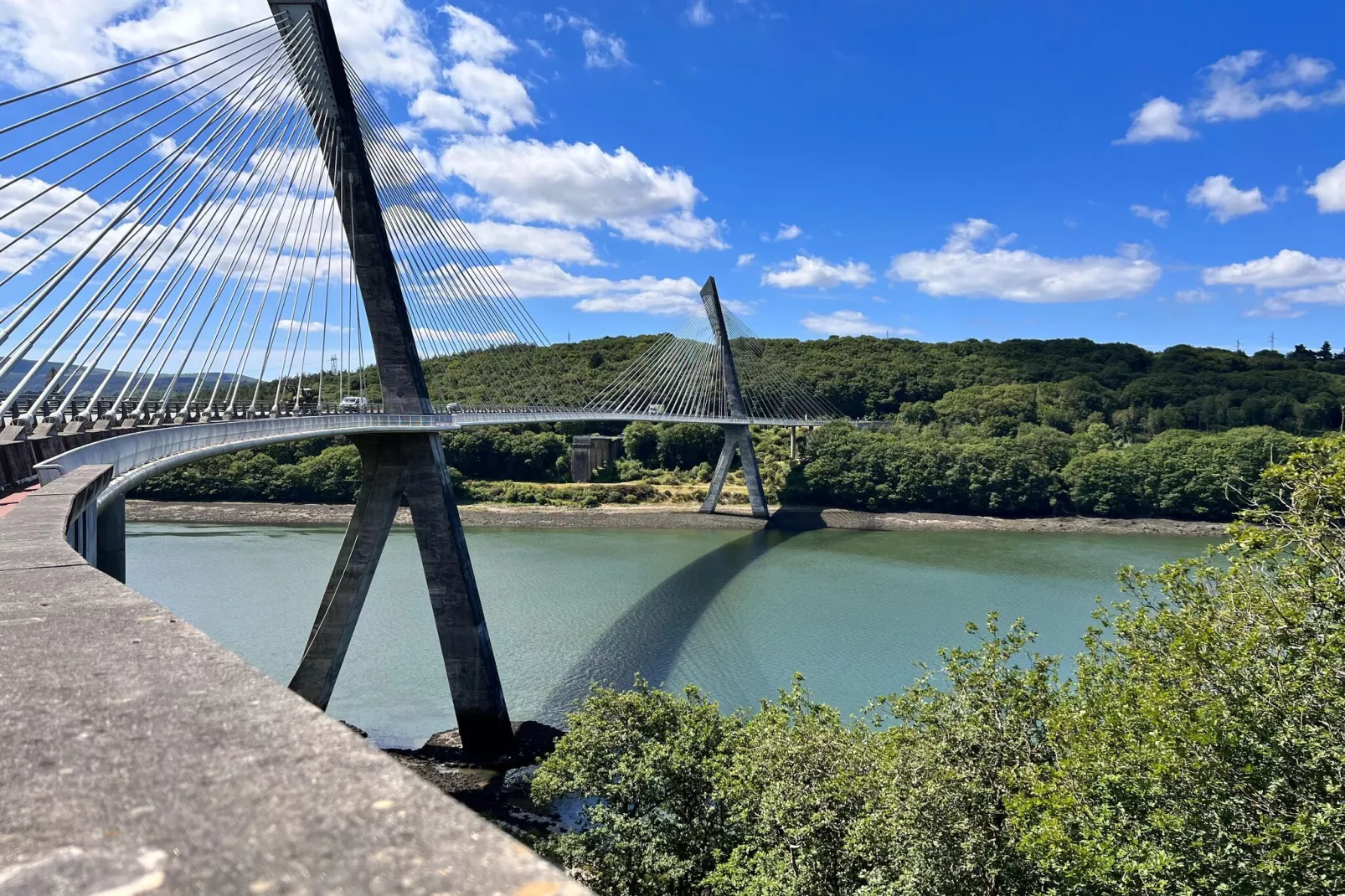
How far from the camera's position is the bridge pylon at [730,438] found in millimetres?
42250

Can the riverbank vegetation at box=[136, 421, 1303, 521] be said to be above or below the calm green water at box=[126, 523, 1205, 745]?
above

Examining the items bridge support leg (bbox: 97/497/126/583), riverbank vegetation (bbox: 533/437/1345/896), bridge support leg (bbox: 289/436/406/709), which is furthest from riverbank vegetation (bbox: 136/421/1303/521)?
bridge support leg (bbox: 97/497/126/583)

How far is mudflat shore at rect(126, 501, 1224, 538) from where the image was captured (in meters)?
39.4

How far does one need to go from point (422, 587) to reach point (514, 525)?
599 inches

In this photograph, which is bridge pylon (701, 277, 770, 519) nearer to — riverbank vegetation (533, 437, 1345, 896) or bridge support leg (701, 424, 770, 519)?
bridge support leg (701, 424, 770, 519)

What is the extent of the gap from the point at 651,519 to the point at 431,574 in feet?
87.2

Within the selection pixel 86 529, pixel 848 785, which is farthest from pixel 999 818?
pixel 86 529

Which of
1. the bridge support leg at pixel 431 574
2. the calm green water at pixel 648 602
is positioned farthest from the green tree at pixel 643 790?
the calm green water at pixel 648 602

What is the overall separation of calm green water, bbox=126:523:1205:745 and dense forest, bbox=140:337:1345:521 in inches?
195

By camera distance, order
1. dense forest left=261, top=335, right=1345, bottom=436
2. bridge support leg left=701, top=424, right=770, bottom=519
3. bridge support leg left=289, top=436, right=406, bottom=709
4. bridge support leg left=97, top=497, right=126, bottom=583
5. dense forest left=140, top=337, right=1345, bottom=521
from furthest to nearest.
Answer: dense forest left=261, top=335, right=1345, bottom=436
bridge support leg left=701, top=424, right=770, bottom=519
dense forest left=140, top=337, right=1345, bottom=521
bridge support leg left=289, top=436, right=406, bottom=709
bridge support leg left=97, top=497, right=126, bottom=583

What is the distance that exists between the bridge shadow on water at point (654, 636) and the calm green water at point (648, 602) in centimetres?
7

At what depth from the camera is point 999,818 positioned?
7.90 metres

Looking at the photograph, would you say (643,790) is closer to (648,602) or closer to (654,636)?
(654,636)

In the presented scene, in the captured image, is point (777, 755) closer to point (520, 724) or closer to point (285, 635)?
point (520, 724)
